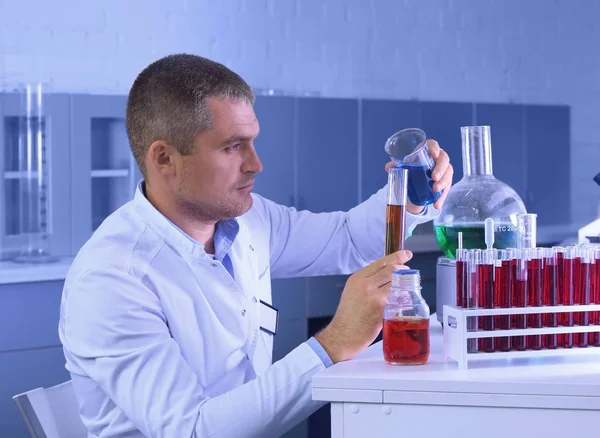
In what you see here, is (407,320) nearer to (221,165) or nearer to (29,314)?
(221,165)

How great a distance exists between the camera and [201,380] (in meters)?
1.64

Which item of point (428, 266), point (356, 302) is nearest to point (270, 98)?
point (428, 266)

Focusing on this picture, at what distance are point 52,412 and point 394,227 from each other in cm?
74

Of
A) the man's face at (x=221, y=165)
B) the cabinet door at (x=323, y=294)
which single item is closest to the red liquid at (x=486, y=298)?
the man's face at (x=221, y=165)

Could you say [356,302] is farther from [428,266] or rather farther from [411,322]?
[428,266]

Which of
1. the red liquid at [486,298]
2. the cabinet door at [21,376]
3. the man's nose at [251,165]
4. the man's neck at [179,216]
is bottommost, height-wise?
the cabinet door at [21,376]

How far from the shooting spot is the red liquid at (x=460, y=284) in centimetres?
138

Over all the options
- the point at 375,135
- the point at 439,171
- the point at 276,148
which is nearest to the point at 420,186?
the point at 439,171

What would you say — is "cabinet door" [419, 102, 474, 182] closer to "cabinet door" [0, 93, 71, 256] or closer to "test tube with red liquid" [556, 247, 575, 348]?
"cabinet door" [0, 93, 71, 256]

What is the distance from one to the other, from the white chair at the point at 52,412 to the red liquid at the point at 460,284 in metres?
0.79

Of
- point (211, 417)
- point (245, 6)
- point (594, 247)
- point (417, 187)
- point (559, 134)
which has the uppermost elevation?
point (245, 6)

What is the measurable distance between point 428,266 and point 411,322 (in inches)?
130

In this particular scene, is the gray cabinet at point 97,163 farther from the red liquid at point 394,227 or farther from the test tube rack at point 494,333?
the test tube rack at point 494,333

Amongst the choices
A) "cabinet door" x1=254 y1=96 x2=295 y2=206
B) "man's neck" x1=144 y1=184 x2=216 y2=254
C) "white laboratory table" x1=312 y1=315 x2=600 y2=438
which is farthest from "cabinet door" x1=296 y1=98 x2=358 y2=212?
"white laboratory table" x1=312 y1=315 x2=600 y2=438
